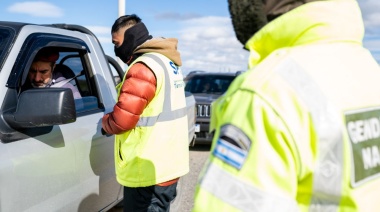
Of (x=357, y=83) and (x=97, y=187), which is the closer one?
(x=357, y=83)

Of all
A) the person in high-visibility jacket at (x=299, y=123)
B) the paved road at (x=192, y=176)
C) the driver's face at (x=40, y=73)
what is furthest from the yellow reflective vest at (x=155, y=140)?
the paved road at (x=192, y=176)

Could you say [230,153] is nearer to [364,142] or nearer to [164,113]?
[364,142]

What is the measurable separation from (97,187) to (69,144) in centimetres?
51

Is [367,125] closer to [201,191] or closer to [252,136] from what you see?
[252,136]

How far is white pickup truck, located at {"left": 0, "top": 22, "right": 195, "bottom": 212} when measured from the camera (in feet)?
7.03

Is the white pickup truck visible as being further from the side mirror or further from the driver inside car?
the driver inside car

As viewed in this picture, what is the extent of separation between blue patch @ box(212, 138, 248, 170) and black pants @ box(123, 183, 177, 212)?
5.85 feet

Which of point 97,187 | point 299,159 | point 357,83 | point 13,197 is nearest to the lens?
point 299,159

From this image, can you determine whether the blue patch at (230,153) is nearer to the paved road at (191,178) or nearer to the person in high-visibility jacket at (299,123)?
the person in high-visibility jacket at (299,123)

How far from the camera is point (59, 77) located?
11.4 ft

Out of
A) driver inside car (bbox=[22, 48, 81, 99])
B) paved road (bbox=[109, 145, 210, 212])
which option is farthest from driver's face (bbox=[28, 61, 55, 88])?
paved road (bbox=[109, 145, 210, 212])

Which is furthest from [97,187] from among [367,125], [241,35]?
[367,125]

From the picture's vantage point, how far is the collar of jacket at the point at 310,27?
111 centimetres

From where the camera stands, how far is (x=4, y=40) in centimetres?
247
